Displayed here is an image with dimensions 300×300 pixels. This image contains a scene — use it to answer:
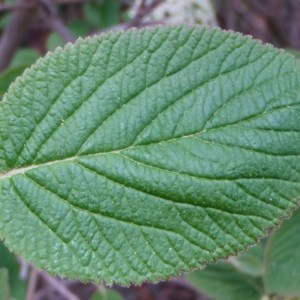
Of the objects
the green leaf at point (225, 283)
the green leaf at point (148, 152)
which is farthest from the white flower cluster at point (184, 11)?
the green leaf at point (148, 152)

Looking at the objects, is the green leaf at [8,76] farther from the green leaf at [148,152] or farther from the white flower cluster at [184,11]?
the white flower cluster at [184,11]

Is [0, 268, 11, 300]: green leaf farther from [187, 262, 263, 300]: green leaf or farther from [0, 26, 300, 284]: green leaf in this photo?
[187, 262, 263, 300]: green leaf

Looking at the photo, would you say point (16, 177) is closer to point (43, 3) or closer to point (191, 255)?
point (191, 255)

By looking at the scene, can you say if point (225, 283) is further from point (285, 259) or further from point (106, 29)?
point (106, 29)

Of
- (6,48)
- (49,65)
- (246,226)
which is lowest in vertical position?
(246,226)

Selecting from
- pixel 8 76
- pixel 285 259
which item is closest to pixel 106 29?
pixel 8 76

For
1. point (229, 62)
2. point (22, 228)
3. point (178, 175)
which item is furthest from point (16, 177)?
point (229, 62)

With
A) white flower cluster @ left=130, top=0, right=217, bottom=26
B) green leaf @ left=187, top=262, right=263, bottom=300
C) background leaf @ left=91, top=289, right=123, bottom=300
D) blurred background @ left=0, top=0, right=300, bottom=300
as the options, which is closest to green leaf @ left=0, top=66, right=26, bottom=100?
blurred background @ left=0, top=0, right=300, bottom=300
